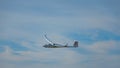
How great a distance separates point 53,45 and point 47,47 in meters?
0.88

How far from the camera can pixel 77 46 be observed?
108 ft

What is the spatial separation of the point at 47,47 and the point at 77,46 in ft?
13.9

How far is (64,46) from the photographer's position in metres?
33.0

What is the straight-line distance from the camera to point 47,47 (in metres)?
32.1

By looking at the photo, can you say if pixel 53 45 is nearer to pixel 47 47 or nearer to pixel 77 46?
pixel 47 47

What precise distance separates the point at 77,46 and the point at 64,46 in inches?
71.8

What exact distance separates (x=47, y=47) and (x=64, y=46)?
98.6 inches

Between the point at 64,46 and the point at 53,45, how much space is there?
1685 mm

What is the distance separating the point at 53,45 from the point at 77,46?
3406 millimetres

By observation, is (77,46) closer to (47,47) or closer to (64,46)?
(64,46)

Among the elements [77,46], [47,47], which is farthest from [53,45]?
[77,46]

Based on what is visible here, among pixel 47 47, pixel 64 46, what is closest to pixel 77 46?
pixel 64 46
